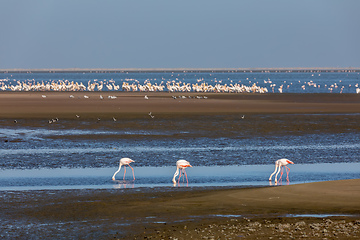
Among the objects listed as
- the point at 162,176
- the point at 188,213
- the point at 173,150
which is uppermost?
the point at 173,150

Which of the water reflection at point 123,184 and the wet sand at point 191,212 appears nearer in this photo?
the wet sand at point 191,212

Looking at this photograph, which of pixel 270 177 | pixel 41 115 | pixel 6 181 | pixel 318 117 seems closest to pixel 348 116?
pixel 318 117

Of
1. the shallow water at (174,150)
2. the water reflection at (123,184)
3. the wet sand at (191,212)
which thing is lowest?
the wet sand at (191,212)

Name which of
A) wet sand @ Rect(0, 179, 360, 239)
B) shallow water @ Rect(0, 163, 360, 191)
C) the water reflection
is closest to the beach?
wet sand @ Rect(0, 179, 360, 239)

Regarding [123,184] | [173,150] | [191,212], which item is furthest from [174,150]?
[191,212]

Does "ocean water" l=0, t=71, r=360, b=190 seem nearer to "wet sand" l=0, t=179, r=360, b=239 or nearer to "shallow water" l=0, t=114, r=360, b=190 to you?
"shallow water" l=0, t=114, r=360, b=190

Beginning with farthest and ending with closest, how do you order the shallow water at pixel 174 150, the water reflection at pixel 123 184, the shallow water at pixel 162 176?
the shallow water at pixel 174 150
the shallow water at pixel 162 176
the water reflection at pixel 123 184

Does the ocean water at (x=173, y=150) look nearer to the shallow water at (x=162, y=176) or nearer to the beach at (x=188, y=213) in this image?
A: the shallow water at (x=162, y=176)

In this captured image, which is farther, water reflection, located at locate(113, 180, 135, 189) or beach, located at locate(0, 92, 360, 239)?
water reflection, located at locate(113, 180, 135, 189)

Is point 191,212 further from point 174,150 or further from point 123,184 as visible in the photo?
point 174,150

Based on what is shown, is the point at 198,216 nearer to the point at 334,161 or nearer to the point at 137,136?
the point at 334,161

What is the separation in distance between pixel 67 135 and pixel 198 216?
14573 mm

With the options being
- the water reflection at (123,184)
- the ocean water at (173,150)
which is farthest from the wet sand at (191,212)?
the ocean water at (173,150)

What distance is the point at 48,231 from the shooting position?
395 inches
